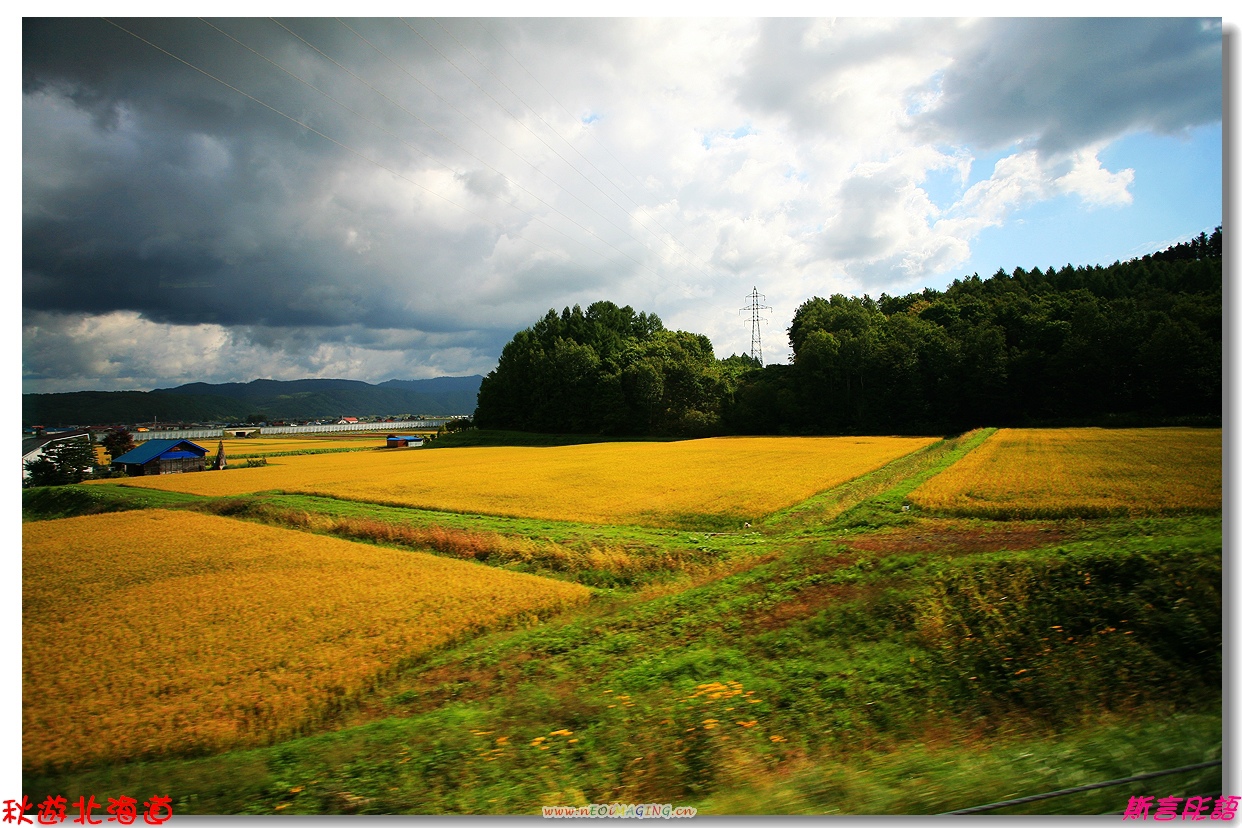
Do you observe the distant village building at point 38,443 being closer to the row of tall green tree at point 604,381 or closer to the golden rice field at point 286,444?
the golden rice field at point 286,444

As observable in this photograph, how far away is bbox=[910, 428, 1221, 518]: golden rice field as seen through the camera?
5867mm

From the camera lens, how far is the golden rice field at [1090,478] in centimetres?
587

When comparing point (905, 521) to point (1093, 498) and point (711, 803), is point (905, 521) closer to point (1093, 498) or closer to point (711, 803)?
point (1093, 498)

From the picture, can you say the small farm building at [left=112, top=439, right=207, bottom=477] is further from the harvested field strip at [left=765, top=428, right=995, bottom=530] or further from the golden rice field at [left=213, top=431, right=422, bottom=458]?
the harvested field strip at [left=765, top=428, right=995, bottom=530]

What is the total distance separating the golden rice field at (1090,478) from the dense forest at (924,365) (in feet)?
1.15

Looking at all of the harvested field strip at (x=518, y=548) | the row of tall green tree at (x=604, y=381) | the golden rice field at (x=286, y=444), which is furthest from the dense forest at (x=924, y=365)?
the golden rice field at (x=286, y=444)

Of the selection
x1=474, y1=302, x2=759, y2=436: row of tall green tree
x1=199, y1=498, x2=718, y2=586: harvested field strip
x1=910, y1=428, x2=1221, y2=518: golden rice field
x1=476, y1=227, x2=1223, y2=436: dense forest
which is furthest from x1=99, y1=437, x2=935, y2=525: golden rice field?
x1=474, y1=302, x2=759, y2=436: row of tall green tree

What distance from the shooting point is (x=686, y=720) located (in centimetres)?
414

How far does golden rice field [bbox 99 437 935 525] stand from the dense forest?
421cm

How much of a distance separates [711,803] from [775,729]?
0.78m

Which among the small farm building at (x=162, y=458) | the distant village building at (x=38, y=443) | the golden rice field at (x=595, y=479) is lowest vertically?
the golden rice field at (x=595, y=479)

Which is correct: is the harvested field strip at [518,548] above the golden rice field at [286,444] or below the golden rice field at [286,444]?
below

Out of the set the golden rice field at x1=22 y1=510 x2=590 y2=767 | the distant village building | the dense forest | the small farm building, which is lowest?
the golden rice field at x1=22 y1=510 x2=590 y2=767
